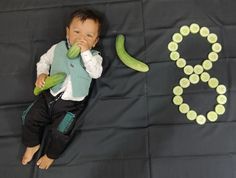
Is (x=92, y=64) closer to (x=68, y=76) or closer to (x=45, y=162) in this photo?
(x=68, y=76)

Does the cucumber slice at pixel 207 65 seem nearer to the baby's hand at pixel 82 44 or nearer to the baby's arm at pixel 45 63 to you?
the baby's hand at pixel 82 44

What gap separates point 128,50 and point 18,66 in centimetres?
42

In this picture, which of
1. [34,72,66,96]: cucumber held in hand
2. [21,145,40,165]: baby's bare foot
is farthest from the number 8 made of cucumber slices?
[21,145,40,165]: baby's bare foot

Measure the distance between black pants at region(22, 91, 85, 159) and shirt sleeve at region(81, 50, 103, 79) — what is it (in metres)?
0.11

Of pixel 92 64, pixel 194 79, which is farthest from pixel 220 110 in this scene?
pixel 92 64

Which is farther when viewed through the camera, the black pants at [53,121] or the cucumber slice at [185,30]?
the cucumber slice at [185,30]

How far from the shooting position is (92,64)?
4.00ft

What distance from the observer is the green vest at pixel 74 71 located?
1237 mm

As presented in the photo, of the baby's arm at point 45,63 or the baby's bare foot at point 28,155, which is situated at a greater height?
the baby's arm at point 45,63

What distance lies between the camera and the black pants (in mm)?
1229

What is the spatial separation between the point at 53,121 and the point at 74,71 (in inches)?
7.5

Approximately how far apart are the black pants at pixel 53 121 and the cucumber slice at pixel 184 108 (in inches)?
13.7

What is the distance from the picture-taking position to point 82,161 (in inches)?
48.9

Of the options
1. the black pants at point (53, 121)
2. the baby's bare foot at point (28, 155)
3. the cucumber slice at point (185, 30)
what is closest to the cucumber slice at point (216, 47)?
the cucumber slice at point (185, 30)
